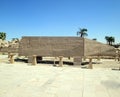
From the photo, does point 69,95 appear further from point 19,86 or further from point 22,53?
point 22,53

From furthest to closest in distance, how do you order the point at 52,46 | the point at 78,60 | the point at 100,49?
1. the point at 100,49
2. the point at 52,46
3. the point at 78,60

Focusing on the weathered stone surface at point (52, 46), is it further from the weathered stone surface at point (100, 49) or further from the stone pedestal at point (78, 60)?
the weathered stone surface at point (100, 49)

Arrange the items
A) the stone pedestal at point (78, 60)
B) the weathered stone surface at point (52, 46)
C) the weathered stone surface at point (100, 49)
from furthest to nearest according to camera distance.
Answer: the weathered stone surface at point (100, 49) → the weathered stone surface at point (52, 46) → the stone pedestal at point (78, 60)

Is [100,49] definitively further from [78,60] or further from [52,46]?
[52,46]

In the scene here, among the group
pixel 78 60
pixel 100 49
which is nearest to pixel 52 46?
pixel 78 60

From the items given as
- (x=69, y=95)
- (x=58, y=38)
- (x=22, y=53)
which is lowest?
(x=69, y=95)

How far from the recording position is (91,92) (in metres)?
8.56

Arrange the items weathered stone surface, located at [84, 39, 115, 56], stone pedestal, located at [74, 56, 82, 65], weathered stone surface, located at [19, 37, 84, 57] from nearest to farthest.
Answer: stone pedestal, located at [74, 56, 82, 65], weathered stone surface, located at [19, 37, 84, 57], weathered stone surface, located at [84, 39, 115, 56]

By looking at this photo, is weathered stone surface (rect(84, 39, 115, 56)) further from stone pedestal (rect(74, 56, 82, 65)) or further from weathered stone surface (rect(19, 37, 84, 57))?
stone pedestal (rect(74, 56, 82, 65))

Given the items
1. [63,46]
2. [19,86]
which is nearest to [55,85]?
[19,86]

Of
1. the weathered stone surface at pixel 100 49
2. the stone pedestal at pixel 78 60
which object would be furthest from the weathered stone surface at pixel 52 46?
the weathered stone surface at pixel 100 49

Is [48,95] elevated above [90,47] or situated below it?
below

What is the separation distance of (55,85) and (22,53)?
46.1 ft

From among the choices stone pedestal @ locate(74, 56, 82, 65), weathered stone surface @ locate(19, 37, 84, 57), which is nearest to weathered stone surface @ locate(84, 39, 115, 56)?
weathered stone surface @ locate(19, 37, 84, 57)
